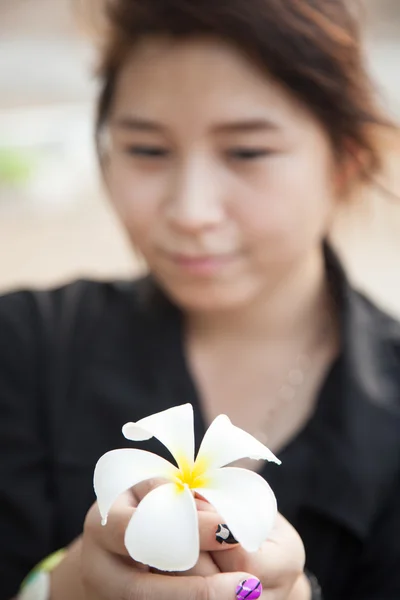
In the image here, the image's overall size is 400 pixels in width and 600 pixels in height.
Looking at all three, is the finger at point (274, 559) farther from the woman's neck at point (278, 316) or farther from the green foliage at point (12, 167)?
the green foliage at point (12, 167)

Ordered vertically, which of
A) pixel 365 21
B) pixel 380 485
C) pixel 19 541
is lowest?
pixel 19 541

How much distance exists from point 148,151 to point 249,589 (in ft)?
1.12

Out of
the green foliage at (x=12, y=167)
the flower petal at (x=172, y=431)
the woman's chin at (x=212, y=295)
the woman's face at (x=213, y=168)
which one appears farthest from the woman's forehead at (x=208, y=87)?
the green foliage at (x=12, y=167)

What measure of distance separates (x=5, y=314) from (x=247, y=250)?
214 millimetres

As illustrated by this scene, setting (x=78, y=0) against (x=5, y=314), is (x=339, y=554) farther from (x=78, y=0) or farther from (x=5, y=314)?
(x=78, y=0)

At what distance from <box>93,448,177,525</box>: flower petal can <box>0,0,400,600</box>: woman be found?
0.87 ft

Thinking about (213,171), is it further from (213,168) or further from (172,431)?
(172,431)

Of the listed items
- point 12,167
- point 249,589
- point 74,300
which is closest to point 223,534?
point 249,589

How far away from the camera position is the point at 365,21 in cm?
63

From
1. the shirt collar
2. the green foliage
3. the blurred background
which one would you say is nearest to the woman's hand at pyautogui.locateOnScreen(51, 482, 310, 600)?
the shirt collar

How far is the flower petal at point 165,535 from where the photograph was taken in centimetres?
26

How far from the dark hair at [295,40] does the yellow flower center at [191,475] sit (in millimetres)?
338

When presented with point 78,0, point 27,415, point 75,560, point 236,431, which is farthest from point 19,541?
point 78,0

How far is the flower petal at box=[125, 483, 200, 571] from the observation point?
26 cm
